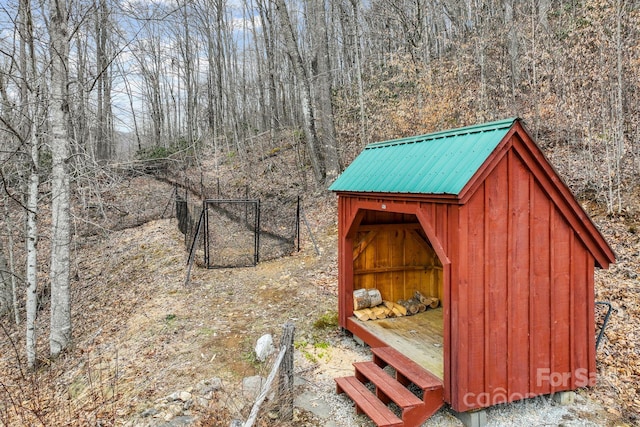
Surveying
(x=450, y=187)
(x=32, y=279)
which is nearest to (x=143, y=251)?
(x=32, y=279)

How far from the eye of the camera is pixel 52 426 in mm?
4520

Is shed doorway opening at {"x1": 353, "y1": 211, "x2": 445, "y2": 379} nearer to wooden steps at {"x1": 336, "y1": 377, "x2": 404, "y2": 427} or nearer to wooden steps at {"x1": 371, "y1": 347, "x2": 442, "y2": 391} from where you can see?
wooden steps at {"x1": 371, "y1": 347, "x2": 442, "y2": 391}

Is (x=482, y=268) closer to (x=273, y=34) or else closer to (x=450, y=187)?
(x=450, y=187)

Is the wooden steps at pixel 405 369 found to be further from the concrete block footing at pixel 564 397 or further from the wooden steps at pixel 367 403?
the concrete block footing at pixel 564 397

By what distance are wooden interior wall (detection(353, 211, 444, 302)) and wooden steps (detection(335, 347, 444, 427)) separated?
6.37ft

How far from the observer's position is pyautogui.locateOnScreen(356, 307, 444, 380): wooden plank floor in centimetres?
499

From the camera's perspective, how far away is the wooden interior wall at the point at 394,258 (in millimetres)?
6902

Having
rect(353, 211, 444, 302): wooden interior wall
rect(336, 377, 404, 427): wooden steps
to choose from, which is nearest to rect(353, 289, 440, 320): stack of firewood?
rect(353, 211, 444, 302): wooden interior wall

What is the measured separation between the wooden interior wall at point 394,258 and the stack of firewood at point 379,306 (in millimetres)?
261

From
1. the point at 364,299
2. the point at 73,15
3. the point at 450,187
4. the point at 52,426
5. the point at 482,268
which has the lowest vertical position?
the point at 52,426

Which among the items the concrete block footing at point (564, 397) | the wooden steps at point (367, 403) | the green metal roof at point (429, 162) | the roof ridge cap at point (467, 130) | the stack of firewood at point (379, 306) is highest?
the roof ridge cap at point (467, 130)

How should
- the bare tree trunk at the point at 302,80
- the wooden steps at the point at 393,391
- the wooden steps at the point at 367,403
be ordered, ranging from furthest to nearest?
the bare tree trunk at the point at 302,80 < the wooden steps at the point at 393,391 < the wooden steps at the point at 367,403

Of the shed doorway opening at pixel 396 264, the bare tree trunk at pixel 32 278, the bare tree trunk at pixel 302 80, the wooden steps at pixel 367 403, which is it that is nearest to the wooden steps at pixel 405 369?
the wooden steps at pixel 367 403

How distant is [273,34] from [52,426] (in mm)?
23360
